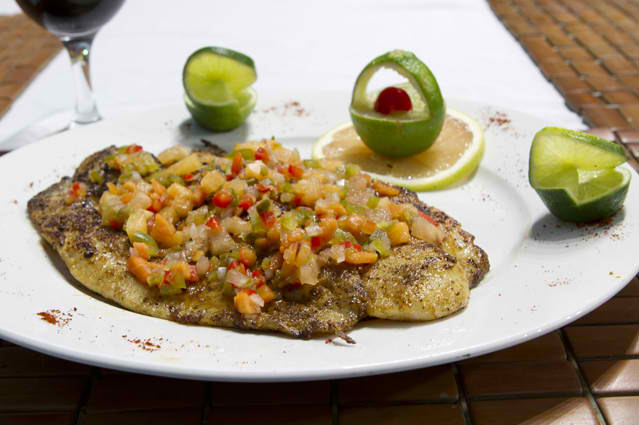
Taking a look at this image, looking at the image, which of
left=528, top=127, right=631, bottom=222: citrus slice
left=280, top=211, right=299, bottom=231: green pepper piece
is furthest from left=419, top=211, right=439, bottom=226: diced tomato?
left=280, top=211, right=299, bottom=231: green pepper piece

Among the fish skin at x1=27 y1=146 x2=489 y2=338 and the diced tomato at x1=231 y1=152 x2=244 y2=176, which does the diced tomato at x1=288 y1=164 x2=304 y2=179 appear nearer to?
the diced tomato at x1=231 y1=152 x2=244 y2=176

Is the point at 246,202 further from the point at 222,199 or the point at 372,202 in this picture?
the point at 372,202

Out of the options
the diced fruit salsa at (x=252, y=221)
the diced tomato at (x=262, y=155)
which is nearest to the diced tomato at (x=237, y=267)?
the diced fruit salsa at (x=252, y=221)

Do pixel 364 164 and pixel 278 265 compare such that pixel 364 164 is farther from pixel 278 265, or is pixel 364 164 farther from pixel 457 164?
pixel 278 265

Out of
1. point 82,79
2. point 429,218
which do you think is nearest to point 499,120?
point 429,218

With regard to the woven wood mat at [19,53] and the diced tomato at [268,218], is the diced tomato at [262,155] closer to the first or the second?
the diced tomato at [268,218]
